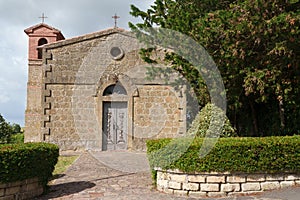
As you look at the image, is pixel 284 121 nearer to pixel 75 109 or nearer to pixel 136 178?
pixel 136 178

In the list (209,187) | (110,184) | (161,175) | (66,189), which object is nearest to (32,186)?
(66,189)

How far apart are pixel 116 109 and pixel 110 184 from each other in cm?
697

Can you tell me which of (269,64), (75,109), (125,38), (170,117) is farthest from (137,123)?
(269,64)

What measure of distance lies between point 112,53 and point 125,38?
926 millimetres

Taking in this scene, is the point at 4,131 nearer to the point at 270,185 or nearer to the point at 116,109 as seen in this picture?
the point at 116,109

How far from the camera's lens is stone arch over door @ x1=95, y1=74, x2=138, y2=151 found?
13648 millimetres

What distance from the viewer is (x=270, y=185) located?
5941 mm

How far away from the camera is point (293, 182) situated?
6012 millimetres

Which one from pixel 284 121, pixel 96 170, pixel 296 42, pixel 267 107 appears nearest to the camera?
pixel 296 42

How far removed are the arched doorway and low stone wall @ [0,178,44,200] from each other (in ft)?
24.6

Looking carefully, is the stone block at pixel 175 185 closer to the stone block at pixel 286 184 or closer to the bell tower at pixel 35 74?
the stone block at pixel 286 184

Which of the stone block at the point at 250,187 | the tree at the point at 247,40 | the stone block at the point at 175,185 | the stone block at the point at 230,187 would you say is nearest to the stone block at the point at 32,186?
the stone block at the point at 175,185

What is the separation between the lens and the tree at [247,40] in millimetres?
6930

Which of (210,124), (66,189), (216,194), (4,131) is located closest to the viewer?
(216,194)
